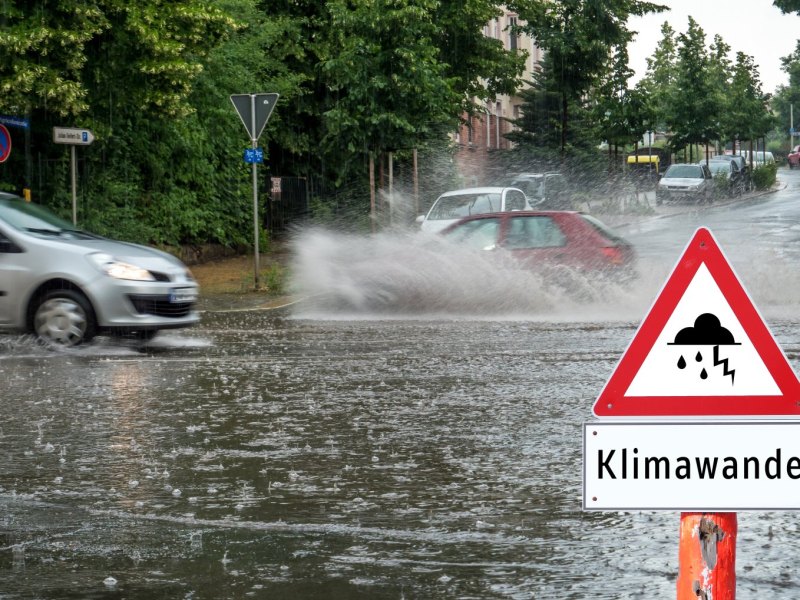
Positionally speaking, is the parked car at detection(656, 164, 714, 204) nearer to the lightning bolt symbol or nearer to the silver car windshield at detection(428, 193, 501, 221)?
the silver car windshield at detection(428, 193, 501, 221)

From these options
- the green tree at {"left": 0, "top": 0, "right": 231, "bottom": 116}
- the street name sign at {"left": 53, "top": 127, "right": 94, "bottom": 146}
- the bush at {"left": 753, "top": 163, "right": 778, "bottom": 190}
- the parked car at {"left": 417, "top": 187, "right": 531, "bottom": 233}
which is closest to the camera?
the green tree at {"left": 0, "top": 0, "right": 231, "bottom": 116}

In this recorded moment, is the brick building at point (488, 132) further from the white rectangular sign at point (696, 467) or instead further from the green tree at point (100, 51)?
the white rectangular sign at point (696, 467)

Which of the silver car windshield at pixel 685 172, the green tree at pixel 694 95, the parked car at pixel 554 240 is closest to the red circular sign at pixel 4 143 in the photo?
the parked car at pixel 554 240

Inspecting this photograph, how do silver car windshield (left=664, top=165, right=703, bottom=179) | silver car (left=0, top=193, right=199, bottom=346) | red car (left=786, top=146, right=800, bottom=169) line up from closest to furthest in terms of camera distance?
silver car (left=0, top=193, right=199, bottom=346)
silver car windshield (left=664, top=165, right=703, bottom=179)
red car (left=786, top=146, right=800, bottom=169)

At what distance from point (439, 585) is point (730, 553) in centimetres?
192

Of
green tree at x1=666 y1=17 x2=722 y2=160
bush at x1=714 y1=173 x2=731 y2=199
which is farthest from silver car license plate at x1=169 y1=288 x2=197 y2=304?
green tree at x1=666 y1=17 x2=722 y2=160

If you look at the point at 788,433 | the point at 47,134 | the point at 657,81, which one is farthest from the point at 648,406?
the point at 657,81

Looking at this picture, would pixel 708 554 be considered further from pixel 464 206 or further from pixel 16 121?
pixel 464 206

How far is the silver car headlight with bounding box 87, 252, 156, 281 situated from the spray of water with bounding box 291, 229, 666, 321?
166 inches

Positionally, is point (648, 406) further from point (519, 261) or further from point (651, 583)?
point (519, 261)

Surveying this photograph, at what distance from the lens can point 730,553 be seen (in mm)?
3205

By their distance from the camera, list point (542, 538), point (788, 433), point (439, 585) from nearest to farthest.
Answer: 1. point (788, 433)
2. point (439, 585)
3. point (542, 538)

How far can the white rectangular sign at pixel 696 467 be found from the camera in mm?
3131

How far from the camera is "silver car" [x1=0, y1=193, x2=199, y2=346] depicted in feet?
43.3
